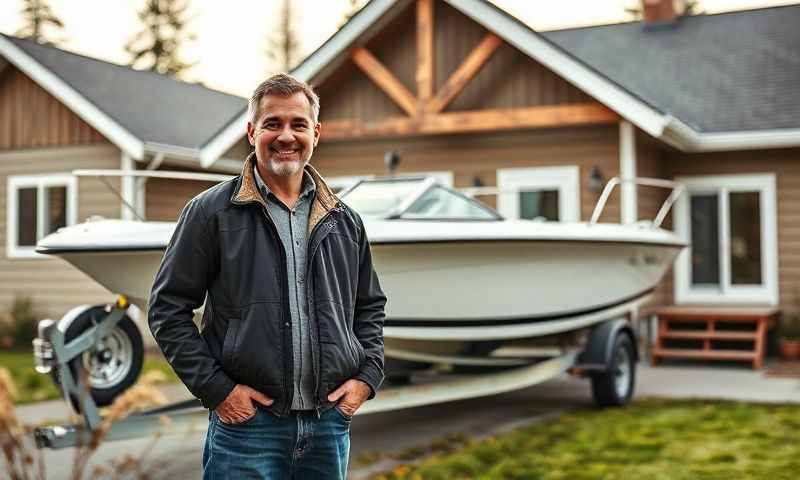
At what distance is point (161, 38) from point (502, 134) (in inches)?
1292

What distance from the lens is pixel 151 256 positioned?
5.65m

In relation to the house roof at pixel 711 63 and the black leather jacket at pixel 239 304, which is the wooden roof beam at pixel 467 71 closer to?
the house roof at pixel 711 63

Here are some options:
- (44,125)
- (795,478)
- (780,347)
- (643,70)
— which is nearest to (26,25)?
(44,125)

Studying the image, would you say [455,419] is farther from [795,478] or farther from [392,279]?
[795,478]

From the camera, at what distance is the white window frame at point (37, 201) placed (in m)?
13.3

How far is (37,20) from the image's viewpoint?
39688mm

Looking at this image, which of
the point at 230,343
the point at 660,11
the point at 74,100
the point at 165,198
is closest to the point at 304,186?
the point at 230,343

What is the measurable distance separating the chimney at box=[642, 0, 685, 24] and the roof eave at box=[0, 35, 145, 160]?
8623 mm

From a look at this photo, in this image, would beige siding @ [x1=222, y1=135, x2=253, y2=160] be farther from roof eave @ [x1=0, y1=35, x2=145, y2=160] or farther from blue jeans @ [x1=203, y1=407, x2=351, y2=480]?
blue jeans @ [x1=203, y1=407, x2=351, y2=480]

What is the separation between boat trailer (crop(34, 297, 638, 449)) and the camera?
5.11 meters

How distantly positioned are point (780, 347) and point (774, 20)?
19.3 ft

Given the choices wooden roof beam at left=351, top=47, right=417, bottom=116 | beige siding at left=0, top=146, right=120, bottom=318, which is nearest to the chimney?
wooden roof beam at left=351, top=47, right=417, bottom=116

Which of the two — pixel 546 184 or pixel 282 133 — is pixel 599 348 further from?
pixel 282 133

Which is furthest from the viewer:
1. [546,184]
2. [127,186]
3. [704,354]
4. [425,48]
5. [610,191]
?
[127,186]
